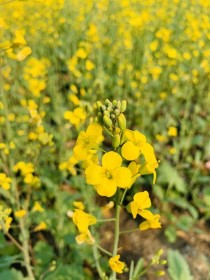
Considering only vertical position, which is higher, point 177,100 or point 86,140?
point 86,140

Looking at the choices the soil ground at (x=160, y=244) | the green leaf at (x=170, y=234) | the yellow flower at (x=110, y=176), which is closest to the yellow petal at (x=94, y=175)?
the yellow flower at (x=110, y=176)

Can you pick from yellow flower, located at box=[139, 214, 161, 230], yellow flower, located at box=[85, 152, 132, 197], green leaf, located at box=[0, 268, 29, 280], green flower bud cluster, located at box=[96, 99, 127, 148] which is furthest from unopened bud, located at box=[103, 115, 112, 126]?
green leaf, located at box=[0, 268, 29, 280]

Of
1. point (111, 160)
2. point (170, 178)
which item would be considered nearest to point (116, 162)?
point (111, 160)

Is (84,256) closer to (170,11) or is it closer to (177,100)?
(177,100)

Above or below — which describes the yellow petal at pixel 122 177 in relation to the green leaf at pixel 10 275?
above

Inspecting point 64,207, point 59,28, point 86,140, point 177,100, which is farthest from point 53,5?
point 86,140

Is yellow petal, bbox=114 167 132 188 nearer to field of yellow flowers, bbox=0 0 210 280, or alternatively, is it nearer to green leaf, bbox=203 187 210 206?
field of yellow flowers, bbox=0 0 210 280

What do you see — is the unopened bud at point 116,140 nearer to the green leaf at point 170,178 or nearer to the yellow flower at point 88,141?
the yellow flower at point 88,141
